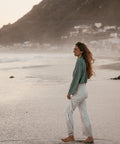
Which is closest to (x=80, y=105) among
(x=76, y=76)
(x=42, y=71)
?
(x=76, y=76)

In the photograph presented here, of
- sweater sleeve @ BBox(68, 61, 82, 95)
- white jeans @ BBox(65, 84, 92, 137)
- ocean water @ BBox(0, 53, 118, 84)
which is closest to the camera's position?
sweater sleeve @ BBox(68, 61, 82, 95)

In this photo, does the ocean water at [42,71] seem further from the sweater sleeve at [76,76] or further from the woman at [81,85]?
the sweater sleeve at [76,76]

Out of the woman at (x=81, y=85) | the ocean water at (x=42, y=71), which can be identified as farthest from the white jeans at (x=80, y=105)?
the ocean water at (x=42, y=71)

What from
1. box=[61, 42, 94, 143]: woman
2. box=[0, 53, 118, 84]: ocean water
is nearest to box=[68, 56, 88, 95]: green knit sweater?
box=[61, 42, 94, 143]: woman

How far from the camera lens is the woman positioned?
4016mm

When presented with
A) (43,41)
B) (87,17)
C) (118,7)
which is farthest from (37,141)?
(43,41)

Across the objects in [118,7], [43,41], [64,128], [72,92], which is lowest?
[64,128]

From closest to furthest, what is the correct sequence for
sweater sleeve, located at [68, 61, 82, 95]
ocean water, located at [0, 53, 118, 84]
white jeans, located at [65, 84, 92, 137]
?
sweater sleeve, located at [68, 61, 82, 95] → white jeans, located at [65, 84, 92, 137] → ocean water, located at [0, 53, 118, 84]

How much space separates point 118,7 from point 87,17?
20.1m

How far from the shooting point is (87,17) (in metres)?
139

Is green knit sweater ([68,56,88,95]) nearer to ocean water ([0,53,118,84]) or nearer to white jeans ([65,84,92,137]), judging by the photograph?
white jeans ([65,84,92,137])

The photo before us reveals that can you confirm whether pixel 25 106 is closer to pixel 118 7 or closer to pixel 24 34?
pixel 118 7

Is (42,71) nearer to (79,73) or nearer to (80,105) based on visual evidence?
(80,105)

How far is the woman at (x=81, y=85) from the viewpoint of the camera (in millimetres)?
4016
